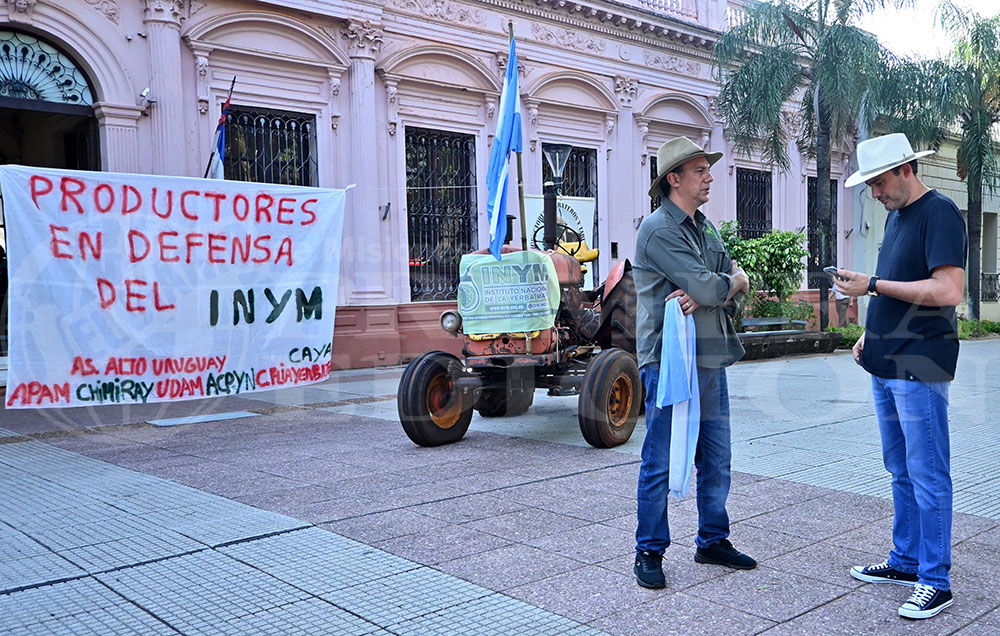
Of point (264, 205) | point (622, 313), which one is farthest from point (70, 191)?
point (622, 313)

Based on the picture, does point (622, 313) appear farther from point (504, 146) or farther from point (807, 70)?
point (807, 70)

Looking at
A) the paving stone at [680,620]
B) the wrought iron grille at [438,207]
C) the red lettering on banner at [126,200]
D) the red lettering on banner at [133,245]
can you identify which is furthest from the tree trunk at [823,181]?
the paving stone at [680,620]

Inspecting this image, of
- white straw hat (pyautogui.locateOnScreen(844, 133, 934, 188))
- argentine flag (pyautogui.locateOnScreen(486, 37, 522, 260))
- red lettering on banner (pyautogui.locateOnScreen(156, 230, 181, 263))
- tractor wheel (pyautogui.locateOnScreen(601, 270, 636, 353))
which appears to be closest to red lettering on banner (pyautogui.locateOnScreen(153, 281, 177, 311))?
red lettering on banner (pyautogui.locateOnScreen(156, 230, 181, 263))

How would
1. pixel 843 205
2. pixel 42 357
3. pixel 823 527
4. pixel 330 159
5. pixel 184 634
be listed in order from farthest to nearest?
pixel 843 205
pixel 330 159
pixel 42 357
pixel 823 527
pixel 184 634

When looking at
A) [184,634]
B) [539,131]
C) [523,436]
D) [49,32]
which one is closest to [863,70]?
[539,131]

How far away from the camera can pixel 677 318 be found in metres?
3.83

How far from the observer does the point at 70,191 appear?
716 cm

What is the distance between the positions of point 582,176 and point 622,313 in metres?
10.2

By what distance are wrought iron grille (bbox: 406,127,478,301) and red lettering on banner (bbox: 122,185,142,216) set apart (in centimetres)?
747

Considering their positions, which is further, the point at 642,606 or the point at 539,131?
the point at 539,131

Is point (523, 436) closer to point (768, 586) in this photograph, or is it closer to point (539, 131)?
point (768, 586)

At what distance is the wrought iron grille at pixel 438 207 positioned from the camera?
1501 cm

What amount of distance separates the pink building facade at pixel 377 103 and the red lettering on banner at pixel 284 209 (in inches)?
174

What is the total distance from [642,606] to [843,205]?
75.7 ft
